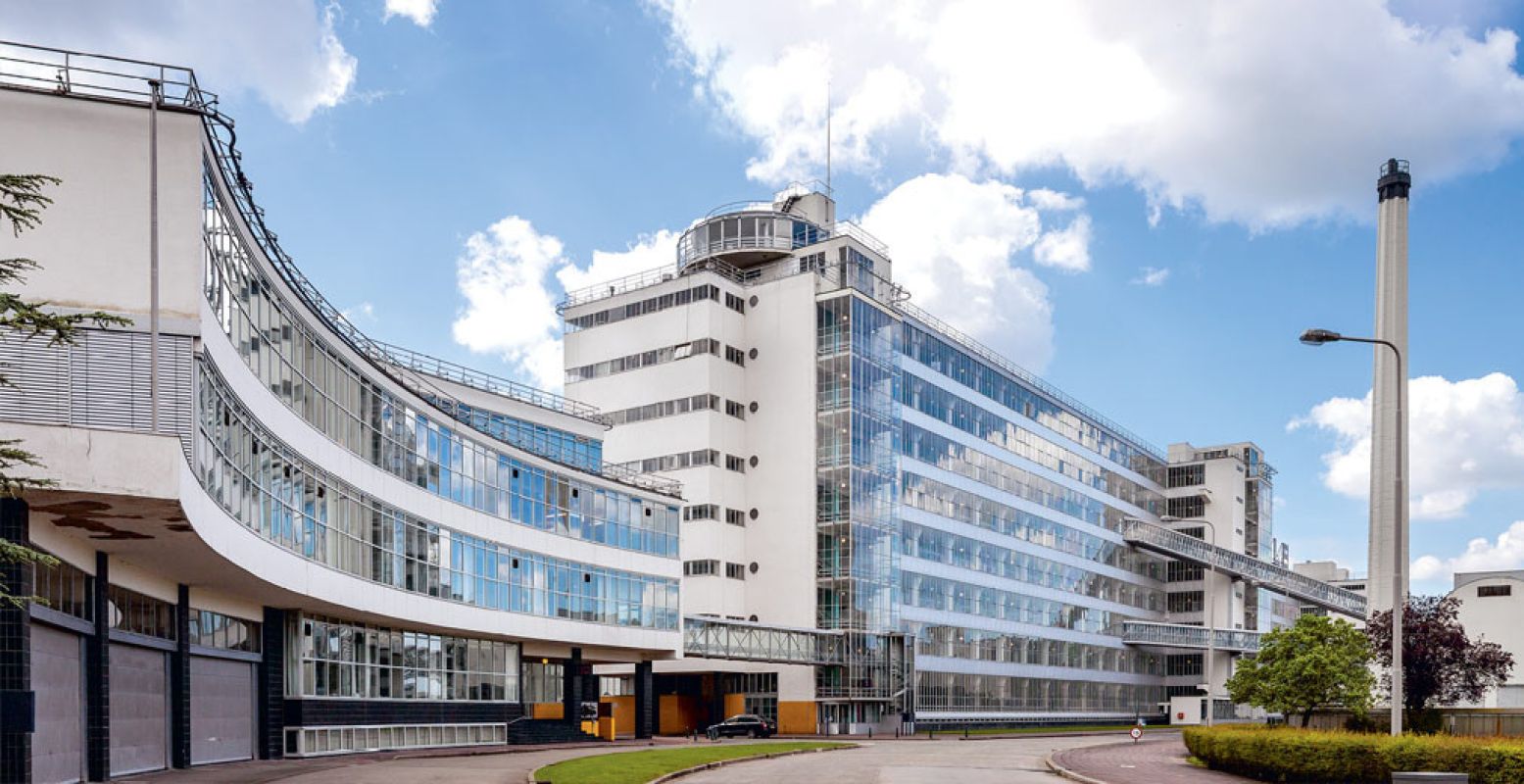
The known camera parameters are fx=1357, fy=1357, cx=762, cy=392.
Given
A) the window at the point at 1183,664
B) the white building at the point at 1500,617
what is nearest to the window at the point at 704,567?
the white building at the point at 1500,617

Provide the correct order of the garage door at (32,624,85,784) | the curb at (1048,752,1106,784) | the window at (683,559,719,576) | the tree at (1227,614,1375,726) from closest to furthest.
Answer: the garage door at (32,624,85,784)
the curb at (1048,752,1106,784)
the tree at (1227,614,1375,726)
the window at (683,559,719,576)

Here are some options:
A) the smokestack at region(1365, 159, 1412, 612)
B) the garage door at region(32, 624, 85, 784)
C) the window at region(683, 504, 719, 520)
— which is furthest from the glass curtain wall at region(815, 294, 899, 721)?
the garage door at region(32, 624, 85, 784)

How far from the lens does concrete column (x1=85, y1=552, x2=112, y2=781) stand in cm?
2683

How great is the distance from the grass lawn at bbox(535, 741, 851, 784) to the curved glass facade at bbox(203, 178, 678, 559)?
11586 mm

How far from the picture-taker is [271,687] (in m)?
39.5

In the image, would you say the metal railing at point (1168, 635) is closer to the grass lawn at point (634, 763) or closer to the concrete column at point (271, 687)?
the grass lawn at point (634, 763)

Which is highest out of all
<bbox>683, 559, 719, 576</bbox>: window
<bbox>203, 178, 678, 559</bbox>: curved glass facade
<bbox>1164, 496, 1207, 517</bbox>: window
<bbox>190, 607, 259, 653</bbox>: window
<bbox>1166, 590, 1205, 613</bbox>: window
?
<bbox>203, 178, 678, 559</bbox>: curved glass facade

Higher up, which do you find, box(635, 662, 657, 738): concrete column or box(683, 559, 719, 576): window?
box(683, 559, 719, 576): window

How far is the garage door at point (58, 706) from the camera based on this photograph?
24375 mm

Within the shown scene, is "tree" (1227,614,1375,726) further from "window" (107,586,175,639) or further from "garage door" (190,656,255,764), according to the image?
"window" (107,586,175,639)

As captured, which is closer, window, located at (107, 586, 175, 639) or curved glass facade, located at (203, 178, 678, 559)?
window, located at (107, 586, 175, 639)

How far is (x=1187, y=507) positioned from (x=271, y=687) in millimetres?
104281

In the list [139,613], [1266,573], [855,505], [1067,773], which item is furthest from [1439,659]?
[1266,573]

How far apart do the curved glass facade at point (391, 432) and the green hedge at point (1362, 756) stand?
26724 mm
